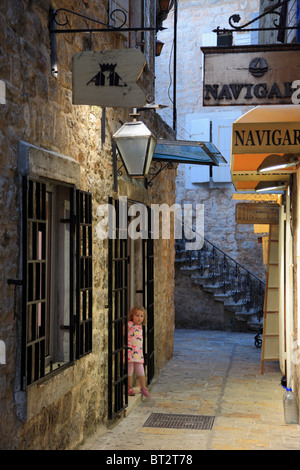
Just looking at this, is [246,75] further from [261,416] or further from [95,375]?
[261,416]

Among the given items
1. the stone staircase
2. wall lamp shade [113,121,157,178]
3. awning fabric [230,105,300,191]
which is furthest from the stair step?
awning fabric [230,105,300,191]

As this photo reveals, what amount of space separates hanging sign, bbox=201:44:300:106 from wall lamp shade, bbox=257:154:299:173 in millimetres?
599

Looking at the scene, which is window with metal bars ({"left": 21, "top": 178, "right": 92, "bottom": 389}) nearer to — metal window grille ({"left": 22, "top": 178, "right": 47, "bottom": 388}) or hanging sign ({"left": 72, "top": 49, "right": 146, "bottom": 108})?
metal window grille ({"left": 22, "top": 178, "right": 47, "bottom": 388})

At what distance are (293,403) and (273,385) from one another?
1.82 m

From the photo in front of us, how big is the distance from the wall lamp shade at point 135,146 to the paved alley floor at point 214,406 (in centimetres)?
279

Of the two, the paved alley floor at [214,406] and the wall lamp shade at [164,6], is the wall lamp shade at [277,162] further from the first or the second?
the wall lamp shade at [164,6]

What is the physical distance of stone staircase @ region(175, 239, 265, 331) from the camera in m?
16.4

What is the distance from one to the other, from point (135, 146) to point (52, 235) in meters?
1.49

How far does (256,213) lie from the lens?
1076cm

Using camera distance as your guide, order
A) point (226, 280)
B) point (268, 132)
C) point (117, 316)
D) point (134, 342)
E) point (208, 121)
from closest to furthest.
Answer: point (268, 132) < point (117, 316) < point (134, 342) < point (226, 280) < point (208, 121)

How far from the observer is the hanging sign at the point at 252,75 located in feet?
21.7

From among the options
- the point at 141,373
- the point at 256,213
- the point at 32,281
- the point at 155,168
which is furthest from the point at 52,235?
the point at 256,213

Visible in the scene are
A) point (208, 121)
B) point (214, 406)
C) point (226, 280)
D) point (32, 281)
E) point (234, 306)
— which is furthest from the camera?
point (208, 121)

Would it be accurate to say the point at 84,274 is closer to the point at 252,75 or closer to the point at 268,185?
the point at 252,75
